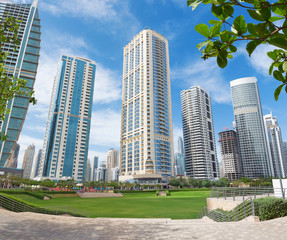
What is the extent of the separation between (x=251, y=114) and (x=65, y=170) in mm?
152903

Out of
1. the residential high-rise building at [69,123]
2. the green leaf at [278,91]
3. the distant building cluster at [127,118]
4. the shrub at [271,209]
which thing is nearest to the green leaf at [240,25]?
the green leaf at [278,91]

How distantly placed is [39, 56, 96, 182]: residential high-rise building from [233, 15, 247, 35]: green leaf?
376 feet

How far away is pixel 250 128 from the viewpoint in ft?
526

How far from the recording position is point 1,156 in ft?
255

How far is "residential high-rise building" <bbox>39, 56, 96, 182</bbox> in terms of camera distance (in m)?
104

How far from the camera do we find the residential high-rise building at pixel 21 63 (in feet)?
262

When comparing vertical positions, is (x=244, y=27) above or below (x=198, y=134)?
below


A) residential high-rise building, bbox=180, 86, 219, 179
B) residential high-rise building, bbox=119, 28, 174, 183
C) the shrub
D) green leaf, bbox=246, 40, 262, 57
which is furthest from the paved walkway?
residential high-rise building, bbox=180, 86, 219, 179

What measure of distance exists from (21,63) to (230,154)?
174 meters

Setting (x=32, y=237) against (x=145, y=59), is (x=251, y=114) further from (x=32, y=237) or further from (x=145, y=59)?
(x=32, y=237)

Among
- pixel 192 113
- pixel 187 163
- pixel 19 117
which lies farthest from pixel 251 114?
pixel 19 117

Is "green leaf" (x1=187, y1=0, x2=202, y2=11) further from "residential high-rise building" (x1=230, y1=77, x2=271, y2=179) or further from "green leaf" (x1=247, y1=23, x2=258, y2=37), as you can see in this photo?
"residential high-rise building" (x1=230, y1=77, x2=271, y2=179)

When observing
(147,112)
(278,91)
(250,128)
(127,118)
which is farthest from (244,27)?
(250,128)

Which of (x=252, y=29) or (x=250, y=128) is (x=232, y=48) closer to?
(x=252, y=29)
